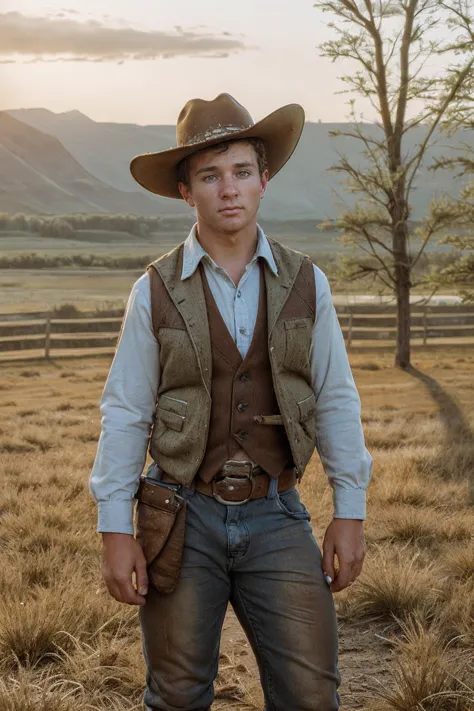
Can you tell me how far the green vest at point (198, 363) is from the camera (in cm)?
202

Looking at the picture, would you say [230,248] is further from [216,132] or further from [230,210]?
[216,132]

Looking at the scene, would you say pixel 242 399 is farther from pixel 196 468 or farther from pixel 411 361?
pixel 411 361

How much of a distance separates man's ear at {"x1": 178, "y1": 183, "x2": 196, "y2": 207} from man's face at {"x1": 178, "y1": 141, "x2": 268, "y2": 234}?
4 centimetres

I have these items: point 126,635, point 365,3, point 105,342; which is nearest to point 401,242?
point 365,3

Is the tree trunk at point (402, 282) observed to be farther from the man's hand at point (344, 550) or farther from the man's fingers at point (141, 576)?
the man's fingers at point (141, 576)

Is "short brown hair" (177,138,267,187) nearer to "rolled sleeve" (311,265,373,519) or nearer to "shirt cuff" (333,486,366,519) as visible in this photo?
"rolled sleeve" (311,265,373,519)

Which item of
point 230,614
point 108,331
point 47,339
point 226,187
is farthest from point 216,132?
point 108,331

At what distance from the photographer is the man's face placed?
2076 mm

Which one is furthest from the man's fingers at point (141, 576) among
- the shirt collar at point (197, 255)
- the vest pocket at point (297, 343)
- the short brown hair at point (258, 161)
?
the short brown hair at point (258, 161)

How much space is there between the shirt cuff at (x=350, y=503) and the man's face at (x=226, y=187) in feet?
2.25

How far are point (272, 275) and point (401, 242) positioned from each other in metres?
11.7

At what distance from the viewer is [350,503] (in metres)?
2.11

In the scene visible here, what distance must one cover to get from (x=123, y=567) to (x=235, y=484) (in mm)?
323

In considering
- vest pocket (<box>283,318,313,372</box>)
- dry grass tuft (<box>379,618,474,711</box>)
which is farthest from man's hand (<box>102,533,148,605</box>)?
dry grass tuft (<box>379,618,474,711</box>)
